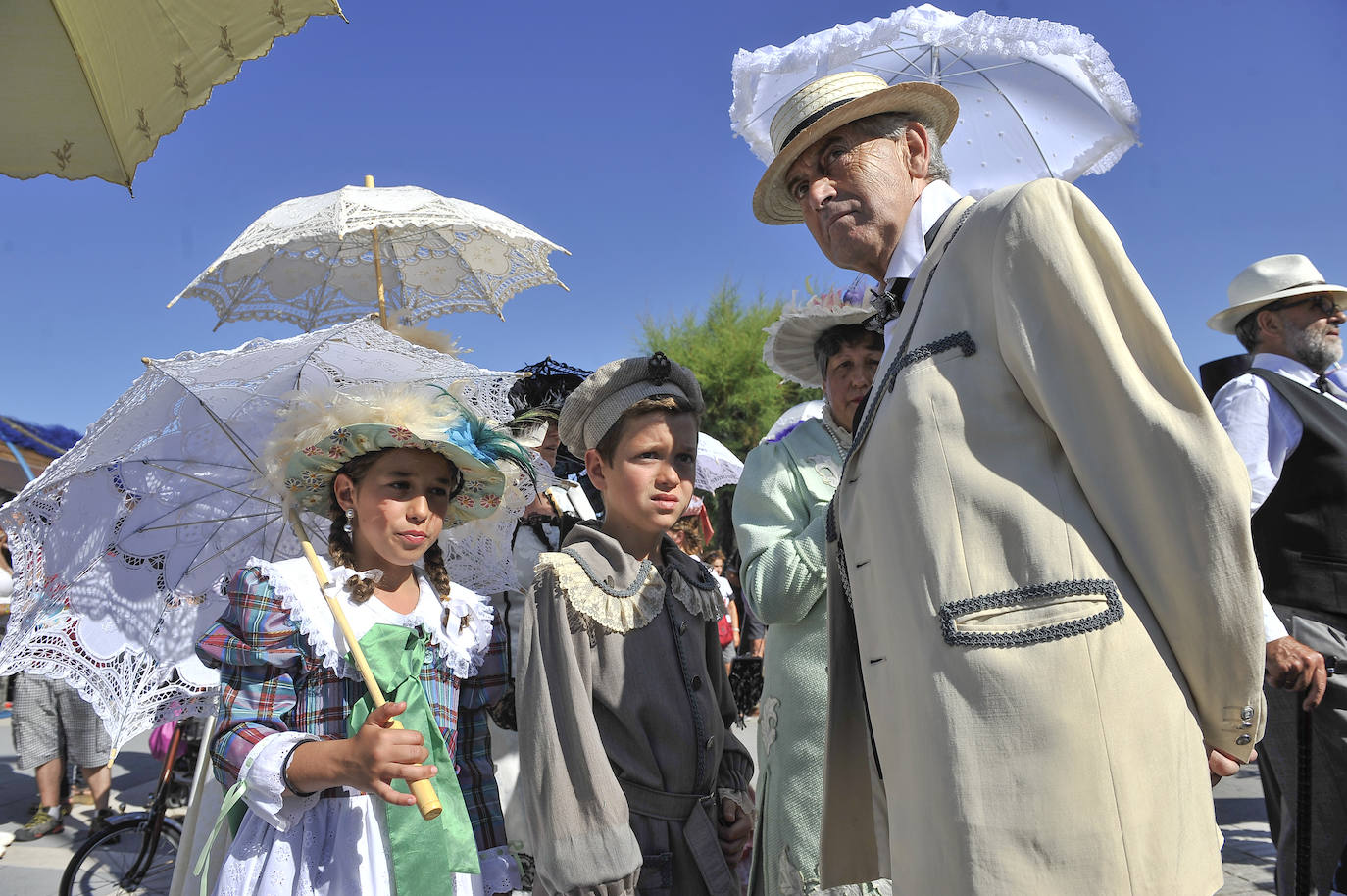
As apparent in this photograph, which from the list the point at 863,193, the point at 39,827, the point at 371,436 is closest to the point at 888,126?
the point at 863,193

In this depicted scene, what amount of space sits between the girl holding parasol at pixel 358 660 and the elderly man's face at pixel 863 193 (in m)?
1.09

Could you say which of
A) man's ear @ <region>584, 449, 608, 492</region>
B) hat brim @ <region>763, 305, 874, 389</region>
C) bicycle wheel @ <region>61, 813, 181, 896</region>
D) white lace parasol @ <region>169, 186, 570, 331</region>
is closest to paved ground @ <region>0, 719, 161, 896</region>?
bicycle wheel @ <region>61, 813, 181, 896</region>

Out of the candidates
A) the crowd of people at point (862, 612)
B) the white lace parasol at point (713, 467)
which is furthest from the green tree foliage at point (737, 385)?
the crowd of people at point (862, 612)

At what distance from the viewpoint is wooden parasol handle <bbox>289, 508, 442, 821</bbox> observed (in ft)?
6.17

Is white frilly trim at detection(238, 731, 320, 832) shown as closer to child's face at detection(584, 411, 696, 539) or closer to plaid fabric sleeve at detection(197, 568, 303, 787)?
plaid fabric sleeve at detection(197, 568, 303, 787)

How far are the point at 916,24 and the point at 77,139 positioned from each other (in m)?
3.13

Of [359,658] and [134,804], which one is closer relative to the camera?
[359,658]

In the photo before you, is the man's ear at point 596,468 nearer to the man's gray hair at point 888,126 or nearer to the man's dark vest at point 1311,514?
the man's gray hair at point 888,126

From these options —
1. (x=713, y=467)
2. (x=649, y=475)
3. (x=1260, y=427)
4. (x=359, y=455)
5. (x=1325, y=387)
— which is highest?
(x=713, y=467)

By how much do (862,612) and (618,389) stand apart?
113 cm

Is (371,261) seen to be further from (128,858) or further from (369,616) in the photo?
(369,616)

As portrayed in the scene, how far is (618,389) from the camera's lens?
2.46m

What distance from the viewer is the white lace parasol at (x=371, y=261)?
4539mm

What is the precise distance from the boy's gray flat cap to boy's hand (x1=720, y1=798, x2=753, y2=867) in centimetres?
101
